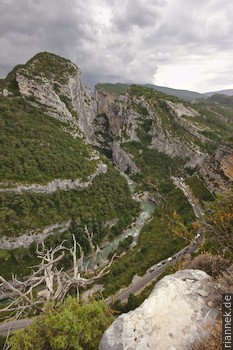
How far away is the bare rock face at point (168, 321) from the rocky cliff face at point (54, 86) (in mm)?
89964

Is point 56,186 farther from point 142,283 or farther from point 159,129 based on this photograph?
point 159,129

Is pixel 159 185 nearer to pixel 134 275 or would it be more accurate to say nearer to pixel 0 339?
pixel 134 275

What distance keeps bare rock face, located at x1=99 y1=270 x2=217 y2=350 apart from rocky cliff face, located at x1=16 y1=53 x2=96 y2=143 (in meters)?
90.0

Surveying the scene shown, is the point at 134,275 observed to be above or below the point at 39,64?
below

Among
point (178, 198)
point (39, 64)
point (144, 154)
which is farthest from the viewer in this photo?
point (144, 154)

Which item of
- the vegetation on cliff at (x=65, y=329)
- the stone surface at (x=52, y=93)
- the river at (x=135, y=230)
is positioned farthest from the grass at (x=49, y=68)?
the vegetation on cliff at (x=65, y=329)

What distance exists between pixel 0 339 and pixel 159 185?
235 feet

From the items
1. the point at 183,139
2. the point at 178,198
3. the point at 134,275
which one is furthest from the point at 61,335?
the point at 183,139

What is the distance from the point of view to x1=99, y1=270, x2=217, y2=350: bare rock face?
26.5 feet

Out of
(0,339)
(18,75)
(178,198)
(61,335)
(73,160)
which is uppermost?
(18,75)

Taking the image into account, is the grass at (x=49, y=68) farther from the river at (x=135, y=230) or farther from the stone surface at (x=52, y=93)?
the river at (x=135, y=230)

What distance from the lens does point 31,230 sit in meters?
52.7

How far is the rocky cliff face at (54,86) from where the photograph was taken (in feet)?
304

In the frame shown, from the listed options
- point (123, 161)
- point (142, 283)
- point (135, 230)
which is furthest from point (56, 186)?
point (123, 161)
